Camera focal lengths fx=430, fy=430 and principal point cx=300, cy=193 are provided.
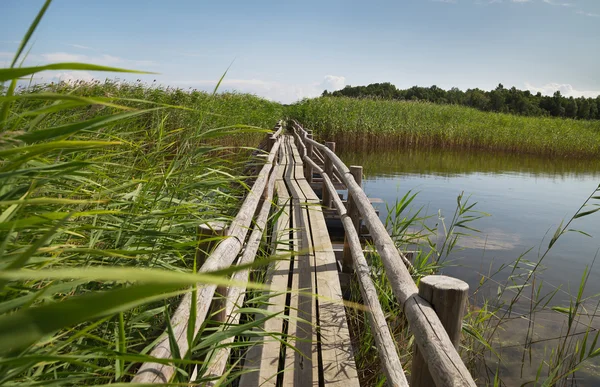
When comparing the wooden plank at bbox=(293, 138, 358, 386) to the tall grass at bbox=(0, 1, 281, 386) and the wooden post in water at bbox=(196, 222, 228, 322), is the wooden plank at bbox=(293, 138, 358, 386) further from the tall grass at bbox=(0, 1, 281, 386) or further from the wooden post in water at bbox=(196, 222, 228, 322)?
the tall grass at bbox=(0, 1, 281, 386)

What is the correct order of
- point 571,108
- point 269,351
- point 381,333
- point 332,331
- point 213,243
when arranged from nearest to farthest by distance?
point 213,243
point 381,333
point 269,351
point 332,331
point 571,108

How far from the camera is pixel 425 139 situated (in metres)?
21.9

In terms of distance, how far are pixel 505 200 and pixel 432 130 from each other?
1096cm

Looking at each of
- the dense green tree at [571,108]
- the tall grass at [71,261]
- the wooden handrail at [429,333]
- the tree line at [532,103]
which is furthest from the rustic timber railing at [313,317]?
the dense green tree at [571,108]

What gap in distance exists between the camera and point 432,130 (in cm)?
2175

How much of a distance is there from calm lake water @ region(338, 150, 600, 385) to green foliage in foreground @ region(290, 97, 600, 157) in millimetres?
873

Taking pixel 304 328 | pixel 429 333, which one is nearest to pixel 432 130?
pixel 304 328

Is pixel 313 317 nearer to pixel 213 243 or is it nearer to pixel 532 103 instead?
pixel 213 243

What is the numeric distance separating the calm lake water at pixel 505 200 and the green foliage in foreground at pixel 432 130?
87 centimetres

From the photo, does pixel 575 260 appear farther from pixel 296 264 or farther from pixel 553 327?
pixel 296 264

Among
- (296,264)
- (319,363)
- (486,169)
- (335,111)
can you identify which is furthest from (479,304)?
(335,111)

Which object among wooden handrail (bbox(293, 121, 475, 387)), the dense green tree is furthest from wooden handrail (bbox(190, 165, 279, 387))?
the dense green tree

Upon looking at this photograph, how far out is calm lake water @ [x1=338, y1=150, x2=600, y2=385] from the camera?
661 cm

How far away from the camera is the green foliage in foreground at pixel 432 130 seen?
20391mm
